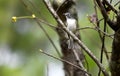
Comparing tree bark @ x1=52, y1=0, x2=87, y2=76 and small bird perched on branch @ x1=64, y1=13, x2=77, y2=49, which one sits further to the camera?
tree bark @ x1=52, y1=0, x2=87, y2=76

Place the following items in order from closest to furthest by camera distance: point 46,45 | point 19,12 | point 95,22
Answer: point 95,22 < point 46,45 < point 19,12

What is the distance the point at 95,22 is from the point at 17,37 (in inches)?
199

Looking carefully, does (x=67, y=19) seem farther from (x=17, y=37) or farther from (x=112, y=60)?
(x=17, y=37)

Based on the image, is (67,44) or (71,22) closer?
(71,22)

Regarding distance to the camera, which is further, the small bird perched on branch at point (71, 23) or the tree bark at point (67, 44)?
the tree bark at point (67, 44)

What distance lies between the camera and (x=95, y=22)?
1813 millimetres

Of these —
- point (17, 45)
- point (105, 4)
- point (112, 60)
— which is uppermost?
point (17, 45)

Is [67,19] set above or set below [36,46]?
below

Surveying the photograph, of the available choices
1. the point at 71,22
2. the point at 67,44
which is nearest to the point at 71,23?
the point at 71,22

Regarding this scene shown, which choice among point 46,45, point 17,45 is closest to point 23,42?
point 17,45

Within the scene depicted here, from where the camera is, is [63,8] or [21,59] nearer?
[63,8]

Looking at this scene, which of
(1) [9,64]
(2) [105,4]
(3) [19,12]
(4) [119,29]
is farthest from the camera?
(1) [9,64]

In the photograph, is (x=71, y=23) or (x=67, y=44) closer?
(x=71, y=23)

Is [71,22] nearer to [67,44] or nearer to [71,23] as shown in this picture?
[71,23]
